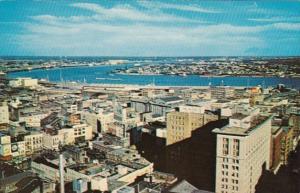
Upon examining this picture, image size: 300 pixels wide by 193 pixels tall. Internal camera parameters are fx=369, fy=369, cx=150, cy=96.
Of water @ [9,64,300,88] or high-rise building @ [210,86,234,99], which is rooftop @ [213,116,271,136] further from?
water @ [9,64,300,88]

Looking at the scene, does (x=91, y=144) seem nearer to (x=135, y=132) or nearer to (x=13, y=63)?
(x=135, y=132)

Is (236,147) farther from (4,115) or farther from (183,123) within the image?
(4,115)

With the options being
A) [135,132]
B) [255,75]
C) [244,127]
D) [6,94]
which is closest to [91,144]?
[135,132]

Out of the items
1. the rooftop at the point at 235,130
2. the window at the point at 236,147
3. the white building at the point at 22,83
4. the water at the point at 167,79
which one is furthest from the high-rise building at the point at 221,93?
the window at the point at 236,147

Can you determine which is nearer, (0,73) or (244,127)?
(244,127)

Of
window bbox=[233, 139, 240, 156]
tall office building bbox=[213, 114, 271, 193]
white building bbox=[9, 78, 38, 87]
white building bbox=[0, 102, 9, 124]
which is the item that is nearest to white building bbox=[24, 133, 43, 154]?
white building bbox=[0, 102, 9, 124]

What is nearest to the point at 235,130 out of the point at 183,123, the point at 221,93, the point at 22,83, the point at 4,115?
the point at 183,123
